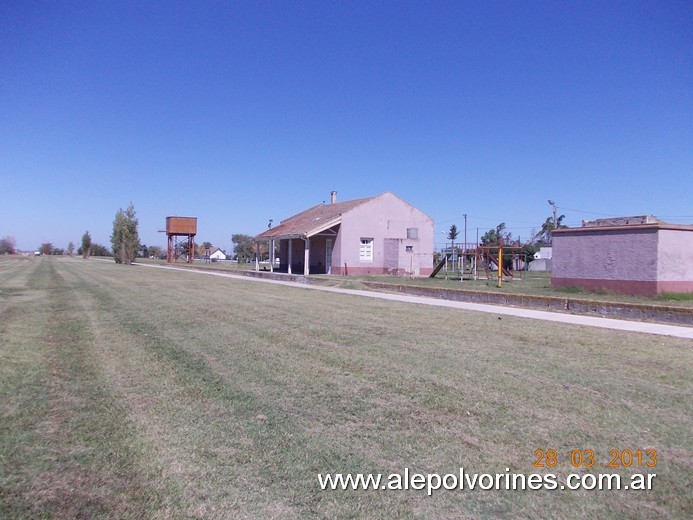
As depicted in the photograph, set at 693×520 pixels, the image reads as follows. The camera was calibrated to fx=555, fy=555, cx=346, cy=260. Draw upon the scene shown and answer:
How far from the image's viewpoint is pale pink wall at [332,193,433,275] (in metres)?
34.5

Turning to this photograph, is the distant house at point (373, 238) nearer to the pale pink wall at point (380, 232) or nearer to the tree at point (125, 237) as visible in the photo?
the pale pink wall at point (380, 232)

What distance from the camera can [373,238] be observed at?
35500 millimetres

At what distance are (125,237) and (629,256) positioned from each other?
53.9 m

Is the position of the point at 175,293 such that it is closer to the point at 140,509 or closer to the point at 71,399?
the point at 71,399

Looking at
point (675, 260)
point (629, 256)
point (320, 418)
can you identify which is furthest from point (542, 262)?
point (320, 418)

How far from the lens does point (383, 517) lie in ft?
11.4

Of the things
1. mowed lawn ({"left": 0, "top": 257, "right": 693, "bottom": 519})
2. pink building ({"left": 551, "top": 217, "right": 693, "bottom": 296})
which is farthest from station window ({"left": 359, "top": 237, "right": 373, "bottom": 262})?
mowed lawn ({"left": 0, "top": 257, "right": 693, "bottom": 519})

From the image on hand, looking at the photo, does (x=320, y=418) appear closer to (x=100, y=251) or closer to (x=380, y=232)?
(x=380, y=232)

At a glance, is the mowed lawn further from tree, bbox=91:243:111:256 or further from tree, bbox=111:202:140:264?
tree, bbox=91:243:111:256

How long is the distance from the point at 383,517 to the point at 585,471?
1692 millimetres

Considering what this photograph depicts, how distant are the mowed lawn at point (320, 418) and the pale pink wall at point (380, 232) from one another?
24.5 metres

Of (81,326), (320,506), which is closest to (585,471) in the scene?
(320,506)

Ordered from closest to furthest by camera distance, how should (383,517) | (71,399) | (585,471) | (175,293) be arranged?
(383,517) → (585,471) → (71,399) → (175,293)

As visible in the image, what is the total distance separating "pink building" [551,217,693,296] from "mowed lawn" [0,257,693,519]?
1143 centimetres
